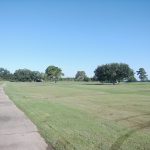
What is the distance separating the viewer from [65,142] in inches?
351

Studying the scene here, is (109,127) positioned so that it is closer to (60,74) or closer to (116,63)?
(116,63)

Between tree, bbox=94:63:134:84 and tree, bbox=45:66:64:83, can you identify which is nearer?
tree, bbox=94:63:134:84

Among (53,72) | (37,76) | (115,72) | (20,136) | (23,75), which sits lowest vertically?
(20,136)

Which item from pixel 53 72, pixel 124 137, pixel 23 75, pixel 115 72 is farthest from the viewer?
pixel 23 75

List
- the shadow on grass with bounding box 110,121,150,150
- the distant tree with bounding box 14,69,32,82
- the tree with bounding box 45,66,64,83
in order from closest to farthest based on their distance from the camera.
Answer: the shadow on grass with bounding box 110,121,150,150 → the tree with bounding box 45,66,64,83 → the distant tree with bounding box 14,69,32,82

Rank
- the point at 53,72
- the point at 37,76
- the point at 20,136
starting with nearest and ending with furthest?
the point at 20,136 → the point at 53,72 → the point at 37,76

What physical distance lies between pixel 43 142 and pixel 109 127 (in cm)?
335

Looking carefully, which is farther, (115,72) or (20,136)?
(115,72)

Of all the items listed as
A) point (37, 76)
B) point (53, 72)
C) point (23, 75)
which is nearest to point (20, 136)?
point (53, 72)

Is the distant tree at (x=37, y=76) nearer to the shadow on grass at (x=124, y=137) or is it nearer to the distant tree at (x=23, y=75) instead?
the distant tree at (x=23, y=75)

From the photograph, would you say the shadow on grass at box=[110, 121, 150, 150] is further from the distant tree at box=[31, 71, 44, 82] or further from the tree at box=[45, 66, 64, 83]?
the distant tree at box=[31, 71, 44, 82]

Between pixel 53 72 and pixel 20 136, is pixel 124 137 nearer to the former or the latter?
pixel 20 136

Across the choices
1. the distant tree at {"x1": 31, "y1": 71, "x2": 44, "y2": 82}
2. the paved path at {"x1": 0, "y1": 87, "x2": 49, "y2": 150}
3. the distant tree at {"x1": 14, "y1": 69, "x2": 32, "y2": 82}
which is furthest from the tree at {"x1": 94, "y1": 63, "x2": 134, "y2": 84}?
the paved path at {"x1": 0, "y1": 87, "x2": 49, "y2": 150}

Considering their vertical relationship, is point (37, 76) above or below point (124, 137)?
above
